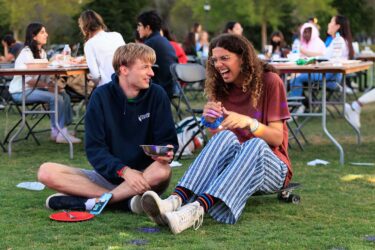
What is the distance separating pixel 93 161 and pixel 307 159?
296 centimetres

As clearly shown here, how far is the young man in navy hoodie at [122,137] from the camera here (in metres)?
4.64

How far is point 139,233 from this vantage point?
408cm

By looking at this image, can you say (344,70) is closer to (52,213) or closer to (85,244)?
(52,213)

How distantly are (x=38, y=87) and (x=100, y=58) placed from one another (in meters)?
1.03

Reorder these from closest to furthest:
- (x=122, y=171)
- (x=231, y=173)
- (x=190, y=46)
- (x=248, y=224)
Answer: (x=231, y=173)
(x=248, y=224)
(x=122, y=171)
(x=190, y=46)

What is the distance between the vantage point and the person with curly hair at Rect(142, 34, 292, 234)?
4.15m

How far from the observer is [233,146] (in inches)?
172

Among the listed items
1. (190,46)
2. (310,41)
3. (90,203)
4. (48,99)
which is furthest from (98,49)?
(190,46)

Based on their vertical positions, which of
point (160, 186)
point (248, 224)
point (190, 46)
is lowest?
point (248, 224)

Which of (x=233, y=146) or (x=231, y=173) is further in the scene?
(x=233, y=146)

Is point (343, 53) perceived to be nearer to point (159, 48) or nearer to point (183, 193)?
point (159, 48)

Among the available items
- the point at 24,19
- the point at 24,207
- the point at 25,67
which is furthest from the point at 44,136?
the point at 24,19

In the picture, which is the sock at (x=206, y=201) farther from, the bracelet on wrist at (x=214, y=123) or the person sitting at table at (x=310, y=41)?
the person sitting at table at (x=310, y=41)

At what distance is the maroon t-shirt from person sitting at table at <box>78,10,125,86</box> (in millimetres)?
3299
